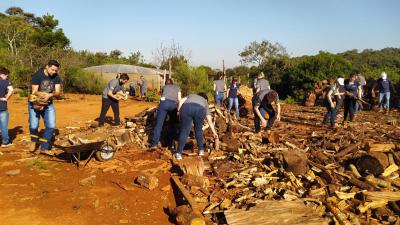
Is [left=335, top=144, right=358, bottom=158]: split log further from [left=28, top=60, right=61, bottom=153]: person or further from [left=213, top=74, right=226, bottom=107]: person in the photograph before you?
[left=28, top=60, right=61, bottom=153]: person

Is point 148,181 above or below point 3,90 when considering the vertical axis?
below

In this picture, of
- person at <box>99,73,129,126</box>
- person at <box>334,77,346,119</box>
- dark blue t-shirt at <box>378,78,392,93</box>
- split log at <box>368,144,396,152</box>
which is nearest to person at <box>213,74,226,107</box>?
person at <box>334,77,346,119</box>

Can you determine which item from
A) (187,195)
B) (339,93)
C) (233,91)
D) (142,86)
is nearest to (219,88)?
(233,91)

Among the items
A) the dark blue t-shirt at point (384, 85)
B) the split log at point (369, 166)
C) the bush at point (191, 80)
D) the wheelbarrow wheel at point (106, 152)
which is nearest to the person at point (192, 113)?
the wheelbarrow wheel at point (106, 152)

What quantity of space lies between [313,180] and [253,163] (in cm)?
122

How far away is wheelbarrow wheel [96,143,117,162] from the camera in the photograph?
21.1 feet

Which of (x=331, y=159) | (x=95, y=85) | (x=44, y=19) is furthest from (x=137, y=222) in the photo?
(x=44, y=19)

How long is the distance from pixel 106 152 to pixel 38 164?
49.5 inches

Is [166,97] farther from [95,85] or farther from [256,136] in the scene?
[95,85]

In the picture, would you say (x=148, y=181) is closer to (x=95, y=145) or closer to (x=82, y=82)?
(x=95, y=145)

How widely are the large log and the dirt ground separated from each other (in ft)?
3.09

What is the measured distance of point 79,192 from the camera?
16.5ft

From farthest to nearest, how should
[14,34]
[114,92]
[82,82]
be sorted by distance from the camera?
1. [14,34]
2. [82,82]
3. [114,92]

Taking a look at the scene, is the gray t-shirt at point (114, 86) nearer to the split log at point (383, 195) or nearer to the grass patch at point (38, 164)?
the grass patch at point (38, 164)
